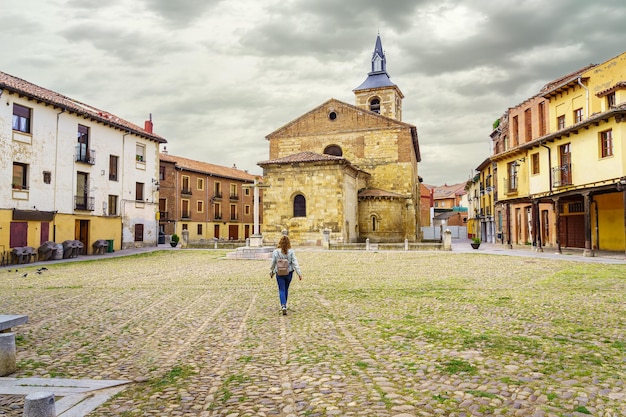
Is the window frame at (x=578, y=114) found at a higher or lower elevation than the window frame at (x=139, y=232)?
higher

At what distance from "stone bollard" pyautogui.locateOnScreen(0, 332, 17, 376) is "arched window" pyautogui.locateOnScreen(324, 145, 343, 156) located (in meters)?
34.4

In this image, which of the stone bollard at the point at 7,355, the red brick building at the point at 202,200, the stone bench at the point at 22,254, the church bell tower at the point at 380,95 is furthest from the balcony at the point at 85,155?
the church bell tower at the point at 380,95

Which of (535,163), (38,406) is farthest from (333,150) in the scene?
(38,406)

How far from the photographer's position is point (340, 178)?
99.2 ft

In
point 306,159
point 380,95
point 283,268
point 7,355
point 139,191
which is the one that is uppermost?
point 380,95

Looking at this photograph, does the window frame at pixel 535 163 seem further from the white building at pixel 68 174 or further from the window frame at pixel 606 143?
the white building at pixel 68 174

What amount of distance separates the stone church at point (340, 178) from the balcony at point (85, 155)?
36.7 ft

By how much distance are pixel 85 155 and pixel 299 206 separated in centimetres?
1424

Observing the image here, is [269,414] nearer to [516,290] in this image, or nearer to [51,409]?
[51,409]

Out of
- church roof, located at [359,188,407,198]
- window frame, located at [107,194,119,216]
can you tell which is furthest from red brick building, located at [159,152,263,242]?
church roof, located at [359,188,407,198]

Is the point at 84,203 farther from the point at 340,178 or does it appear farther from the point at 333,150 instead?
the point at 333,150

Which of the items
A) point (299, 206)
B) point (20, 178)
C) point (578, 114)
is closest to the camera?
point (20, 178)

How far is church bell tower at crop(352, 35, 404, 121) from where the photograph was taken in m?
46.5

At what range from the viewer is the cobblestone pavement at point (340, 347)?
385 cm
